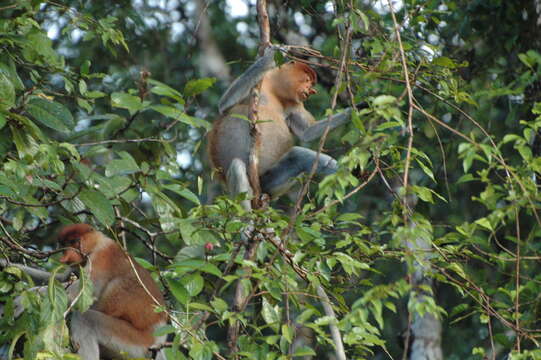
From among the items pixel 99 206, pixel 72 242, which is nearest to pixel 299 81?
pixel 72 242

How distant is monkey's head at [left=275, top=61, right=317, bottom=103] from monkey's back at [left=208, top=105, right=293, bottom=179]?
161 mm

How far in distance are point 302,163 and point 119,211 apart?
1594mm

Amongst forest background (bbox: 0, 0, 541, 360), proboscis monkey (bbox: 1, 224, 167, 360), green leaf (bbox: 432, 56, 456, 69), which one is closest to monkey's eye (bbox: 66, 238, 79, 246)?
proboscis monkey (bbox: 1, 224, 167, 360)

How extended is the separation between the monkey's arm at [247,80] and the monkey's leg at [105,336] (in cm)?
146

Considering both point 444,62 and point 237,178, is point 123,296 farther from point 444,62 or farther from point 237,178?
point 444,62

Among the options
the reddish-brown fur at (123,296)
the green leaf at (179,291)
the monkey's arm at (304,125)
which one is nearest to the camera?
the green leaf at (179,291)

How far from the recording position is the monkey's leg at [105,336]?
12.9 ft

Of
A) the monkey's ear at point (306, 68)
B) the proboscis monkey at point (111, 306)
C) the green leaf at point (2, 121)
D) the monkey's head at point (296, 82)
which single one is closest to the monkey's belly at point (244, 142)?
the monkey's head at point (296, 82)

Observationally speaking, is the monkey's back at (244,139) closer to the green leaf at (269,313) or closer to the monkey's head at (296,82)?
the monkey's head at (296,82)

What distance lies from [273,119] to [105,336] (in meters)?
1.86

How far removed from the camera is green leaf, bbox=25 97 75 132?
3316 mm

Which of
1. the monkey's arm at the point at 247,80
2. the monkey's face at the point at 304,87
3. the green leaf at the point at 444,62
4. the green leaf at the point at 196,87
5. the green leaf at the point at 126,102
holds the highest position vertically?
the green leaf at the point at 444,62

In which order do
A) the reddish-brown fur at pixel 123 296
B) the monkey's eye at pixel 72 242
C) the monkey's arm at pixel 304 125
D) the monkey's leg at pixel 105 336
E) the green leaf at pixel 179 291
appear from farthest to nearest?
the monkey's arm at pixel 304 125
the monkey's eye at pixel 72 242
the reddish-brown fur at pixel 123 296
the monkey's leg at pixel 105 336
the green leaf at pixel 179 291

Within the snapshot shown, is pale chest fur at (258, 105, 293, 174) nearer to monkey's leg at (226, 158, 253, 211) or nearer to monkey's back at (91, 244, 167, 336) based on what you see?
monkey's leg at (226, 158, 253, 211)
